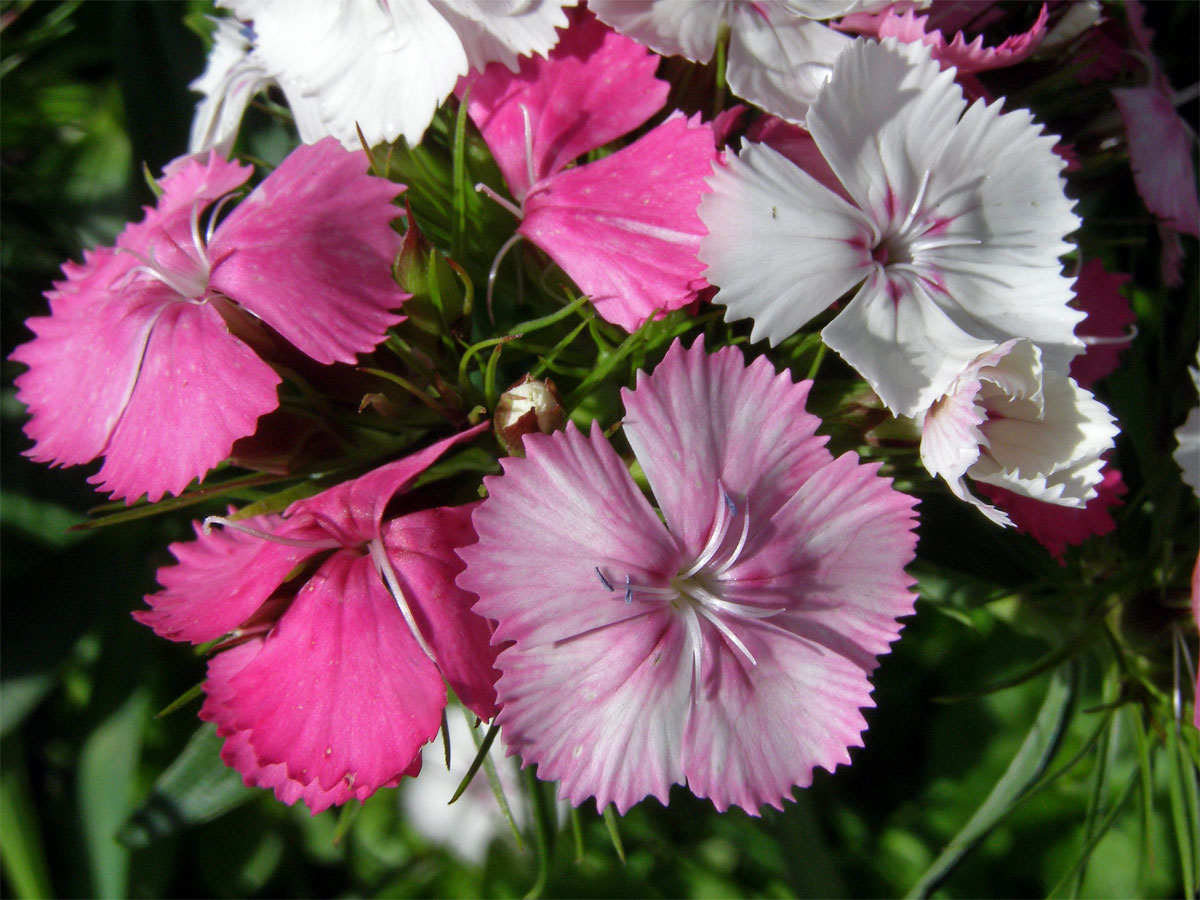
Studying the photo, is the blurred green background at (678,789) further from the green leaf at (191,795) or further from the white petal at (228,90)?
the white petal at (228,90)

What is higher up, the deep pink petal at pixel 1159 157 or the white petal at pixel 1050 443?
the deep pink petal at pixel 1159 157

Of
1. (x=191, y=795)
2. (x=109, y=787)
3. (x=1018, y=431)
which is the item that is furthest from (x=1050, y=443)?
(x=109, y=787)

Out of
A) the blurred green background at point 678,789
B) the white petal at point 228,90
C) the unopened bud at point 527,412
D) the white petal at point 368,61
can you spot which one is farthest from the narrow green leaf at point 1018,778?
the white petal at point 228,90

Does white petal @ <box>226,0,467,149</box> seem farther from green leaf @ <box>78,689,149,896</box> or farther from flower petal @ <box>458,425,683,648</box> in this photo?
green leaf @ <box>78,689,149,896</box>

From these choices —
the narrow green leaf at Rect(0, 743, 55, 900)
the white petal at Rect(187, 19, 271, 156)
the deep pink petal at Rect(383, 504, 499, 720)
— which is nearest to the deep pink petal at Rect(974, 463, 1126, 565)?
the deep pink petal at Rect(383, 504, 499, 720)

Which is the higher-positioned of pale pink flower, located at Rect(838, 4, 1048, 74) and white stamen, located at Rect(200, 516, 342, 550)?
pale pink flower, located at Rect(838, 4, 1048, 74)

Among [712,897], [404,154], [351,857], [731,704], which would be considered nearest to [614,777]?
[731,704]
